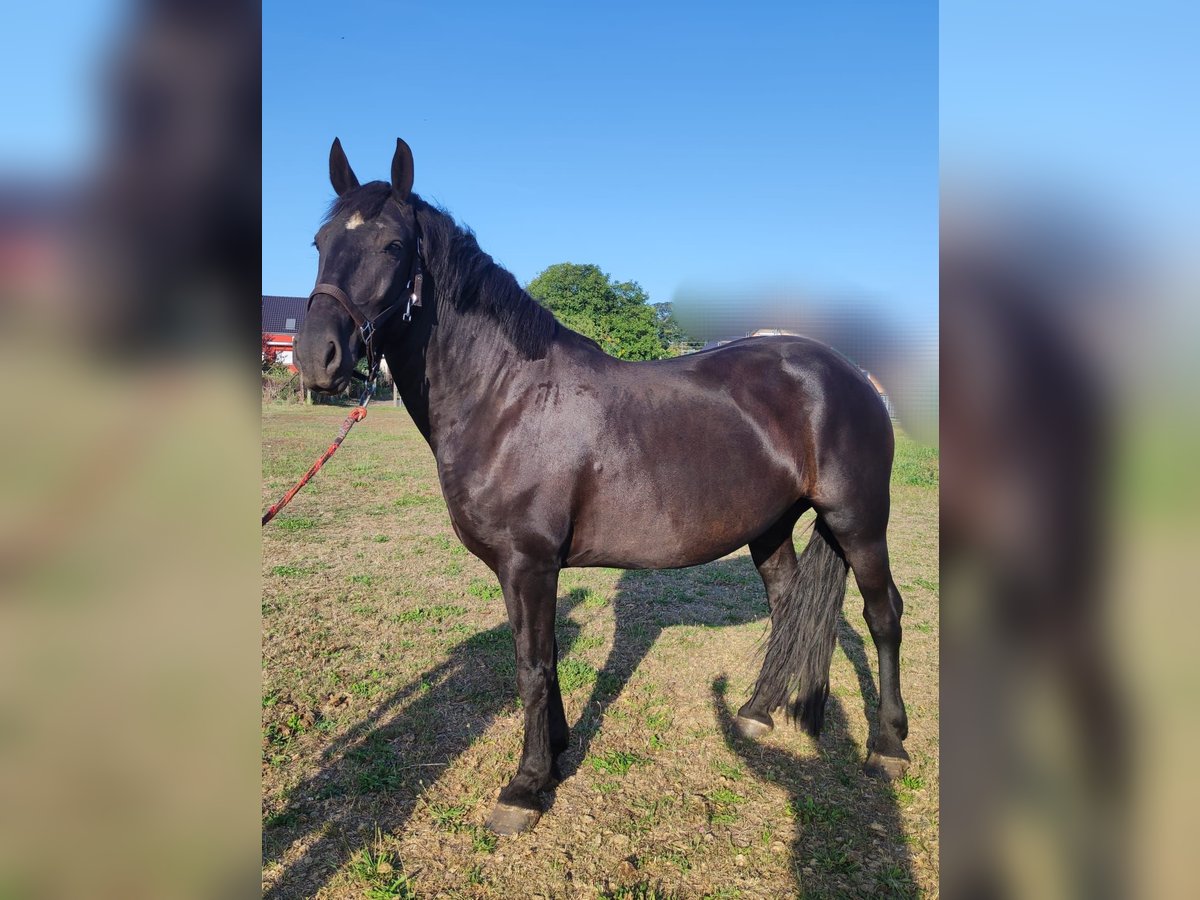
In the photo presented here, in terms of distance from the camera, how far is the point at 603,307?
38938 millimetres

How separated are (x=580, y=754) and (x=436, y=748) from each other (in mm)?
753

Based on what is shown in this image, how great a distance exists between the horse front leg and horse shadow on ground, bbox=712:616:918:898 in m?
1.12

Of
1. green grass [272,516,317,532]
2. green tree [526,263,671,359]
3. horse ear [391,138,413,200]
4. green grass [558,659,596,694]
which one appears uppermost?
green tree [526,263,671,359]

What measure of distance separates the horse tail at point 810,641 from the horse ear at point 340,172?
2.89 m

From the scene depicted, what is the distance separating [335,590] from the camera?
5.88m

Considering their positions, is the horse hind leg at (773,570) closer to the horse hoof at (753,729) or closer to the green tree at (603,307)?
the horse hoof at (753,729)

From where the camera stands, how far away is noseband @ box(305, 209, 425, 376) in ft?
8.44

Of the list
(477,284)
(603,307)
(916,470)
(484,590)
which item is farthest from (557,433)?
(603,307)

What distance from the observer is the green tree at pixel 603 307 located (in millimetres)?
26359

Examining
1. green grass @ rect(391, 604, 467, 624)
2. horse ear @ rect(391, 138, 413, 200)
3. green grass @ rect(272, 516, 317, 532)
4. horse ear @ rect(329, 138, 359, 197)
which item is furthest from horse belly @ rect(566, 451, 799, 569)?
green grass @ rect(272, 516, 317, 532)

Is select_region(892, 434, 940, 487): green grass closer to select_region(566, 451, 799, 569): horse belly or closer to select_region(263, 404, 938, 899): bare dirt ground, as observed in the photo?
select_region(263, 404, 938, 899): bare dirt ground
